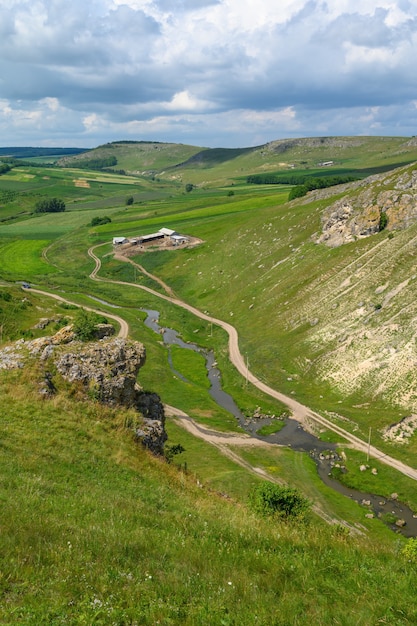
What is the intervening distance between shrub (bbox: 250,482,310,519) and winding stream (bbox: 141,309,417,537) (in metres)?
20.1

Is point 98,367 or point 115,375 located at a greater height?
point 98,367

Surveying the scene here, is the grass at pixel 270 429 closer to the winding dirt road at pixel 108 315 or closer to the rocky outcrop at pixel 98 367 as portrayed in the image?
the rocky outcrop at pixel 98 367

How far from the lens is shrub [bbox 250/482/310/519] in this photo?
1582 inches

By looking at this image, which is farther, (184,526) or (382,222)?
(382,222)

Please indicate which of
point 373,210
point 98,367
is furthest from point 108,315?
point 98,367

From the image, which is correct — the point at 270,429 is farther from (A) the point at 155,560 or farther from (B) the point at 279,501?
(A) the point at 155,560

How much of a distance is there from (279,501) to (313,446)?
3422 cm

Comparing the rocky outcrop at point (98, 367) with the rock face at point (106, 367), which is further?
the rock face at point (106, 367)

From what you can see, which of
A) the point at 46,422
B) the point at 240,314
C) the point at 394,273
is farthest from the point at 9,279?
the point at 46,422

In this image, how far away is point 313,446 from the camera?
242ft

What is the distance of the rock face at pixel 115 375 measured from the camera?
37938mm

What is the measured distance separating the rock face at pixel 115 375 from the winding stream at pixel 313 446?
3357cm

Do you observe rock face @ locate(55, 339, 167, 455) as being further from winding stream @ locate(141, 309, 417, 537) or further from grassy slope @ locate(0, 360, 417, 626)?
winding stream @ locate(141, 309, 417, 537)

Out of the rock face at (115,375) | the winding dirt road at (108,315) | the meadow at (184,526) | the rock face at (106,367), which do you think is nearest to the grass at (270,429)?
the meadow at (184,526)
